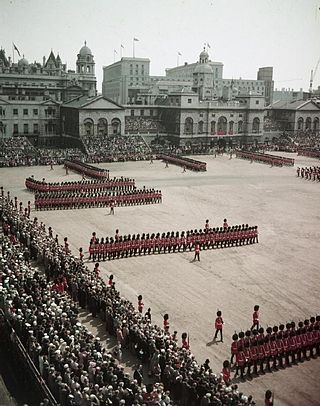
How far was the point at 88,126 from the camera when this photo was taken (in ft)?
247

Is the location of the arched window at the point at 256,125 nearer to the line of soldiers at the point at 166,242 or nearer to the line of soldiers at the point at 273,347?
the line of soldiers at the point at 166,242

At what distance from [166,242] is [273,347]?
1297 cm

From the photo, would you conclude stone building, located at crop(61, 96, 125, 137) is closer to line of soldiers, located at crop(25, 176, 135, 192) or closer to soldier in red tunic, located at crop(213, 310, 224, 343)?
line of soldiers, located at crop(25, 176, 135, 192)

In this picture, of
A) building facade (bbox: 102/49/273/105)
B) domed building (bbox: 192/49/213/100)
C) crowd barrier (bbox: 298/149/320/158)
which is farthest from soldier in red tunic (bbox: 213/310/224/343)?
domed building (bbox: 192/49/213/100)

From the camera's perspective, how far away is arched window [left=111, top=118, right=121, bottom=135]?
77.5m

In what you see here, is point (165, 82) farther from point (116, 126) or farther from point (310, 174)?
point (310, 174)

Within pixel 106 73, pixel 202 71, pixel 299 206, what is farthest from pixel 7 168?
pixel 106 73

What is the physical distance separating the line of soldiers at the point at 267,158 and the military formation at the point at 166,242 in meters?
38.7

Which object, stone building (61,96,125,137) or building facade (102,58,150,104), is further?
A: building facade (102,58,150,104)

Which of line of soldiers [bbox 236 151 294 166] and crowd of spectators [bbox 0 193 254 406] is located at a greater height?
line of soldiers [bbox 236 151 294 166]

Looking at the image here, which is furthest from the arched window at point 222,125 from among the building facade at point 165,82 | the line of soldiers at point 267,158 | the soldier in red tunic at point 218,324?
the soldier in red tunic at point 218,324

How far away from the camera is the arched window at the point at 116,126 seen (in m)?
77.5

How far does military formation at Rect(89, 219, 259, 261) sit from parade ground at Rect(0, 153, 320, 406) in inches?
Result: 25.7

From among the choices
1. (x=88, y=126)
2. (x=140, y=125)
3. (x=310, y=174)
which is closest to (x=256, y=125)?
(x=140, y=125)
